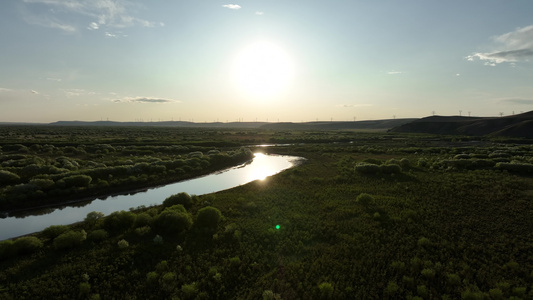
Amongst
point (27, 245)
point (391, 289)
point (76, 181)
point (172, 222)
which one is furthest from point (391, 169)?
point (76, 181)

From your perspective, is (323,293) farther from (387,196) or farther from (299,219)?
(387,196)

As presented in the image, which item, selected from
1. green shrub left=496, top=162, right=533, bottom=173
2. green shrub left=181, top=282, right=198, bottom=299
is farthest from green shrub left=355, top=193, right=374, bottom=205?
green shrub left=496, top=162, right=533, bottom=173

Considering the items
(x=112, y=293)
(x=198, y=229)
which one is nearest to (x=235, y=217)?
(x=198, y=229)

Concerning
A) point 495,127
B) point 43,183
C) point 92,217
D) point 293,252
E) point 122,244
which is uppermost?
point 495,127

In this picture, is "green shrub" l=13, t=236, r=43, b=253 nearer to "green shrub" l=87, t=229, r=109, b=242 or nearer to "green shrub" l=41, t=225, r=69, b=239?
"green shrub" l=41, t=225, r=69, b=239

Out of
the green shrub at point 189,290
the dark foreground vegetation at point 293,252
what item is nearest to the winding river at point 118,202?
the dark foreground vegetation at point 293,252

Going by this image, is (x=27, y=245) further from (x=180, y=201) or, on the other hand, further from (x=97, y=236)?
(x=180, y=201)
